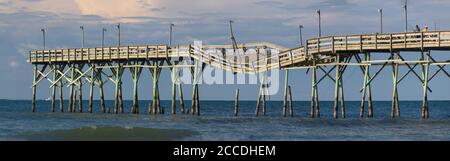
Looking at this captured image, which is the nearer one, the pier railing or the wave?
the wave

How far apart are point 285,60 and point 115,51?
15.0 metres

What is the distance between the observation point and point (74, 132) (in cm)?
3850

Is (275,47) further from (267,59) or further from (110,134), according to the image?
(110,134)

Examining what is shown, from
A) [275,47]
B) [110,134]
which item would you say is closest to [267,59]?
[275,47]

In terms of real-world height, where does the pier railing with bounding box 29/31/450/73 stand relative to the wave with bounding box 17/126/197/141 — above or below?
above

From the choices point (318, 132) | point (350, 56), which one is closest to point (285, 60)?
point (350, 56)

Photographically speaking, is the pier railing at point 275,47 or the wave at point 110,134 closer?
the wave at point 110,134

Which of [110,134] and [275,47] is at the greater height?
[275,47]

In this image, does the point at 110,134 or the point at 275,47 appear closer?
the point at 110,134

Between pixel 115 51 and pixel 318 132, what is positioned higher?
pixel 115 51

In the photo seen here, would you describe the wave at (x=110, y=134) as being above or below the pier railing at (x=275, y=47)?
below
